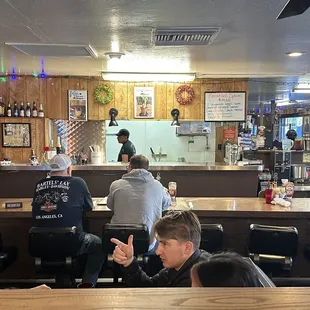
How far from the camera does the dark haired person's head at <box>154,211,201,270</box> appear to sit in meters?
1.87

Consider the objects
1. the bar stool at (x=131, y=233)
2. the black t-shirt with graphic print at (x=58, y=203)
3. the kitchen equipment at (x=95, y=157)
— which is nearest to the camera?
the bar stool at (x=131, y=233)

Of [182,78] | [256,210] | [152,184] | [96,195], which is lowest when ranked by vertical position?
[96,195]

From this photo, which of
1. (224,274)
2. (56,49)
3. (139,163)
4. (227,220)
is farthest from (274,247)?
(56,49)

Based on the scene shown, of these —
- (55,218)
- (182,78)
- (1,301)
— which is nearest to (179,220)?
(1,301)

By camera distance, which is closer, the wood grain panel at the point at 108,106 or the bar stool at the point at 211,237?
the bar stool at the point at 211,237

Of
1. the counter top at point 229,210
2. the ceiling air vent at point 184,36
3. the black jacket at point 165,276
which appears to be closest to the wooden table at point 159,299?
the black jacket at point 165,276

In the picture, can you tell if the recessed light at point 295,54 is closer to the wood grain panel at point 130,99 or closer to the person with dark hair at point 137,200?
the person with dark hair at point 137,200

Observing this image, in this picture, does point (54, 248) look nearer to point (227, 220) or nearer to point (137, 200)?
point (137, 200)

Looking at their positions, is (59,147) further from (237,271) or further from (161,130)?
(237,271)

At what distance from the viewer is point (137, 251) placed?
274 centimetres

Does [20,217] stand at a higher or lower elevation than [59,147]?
lower

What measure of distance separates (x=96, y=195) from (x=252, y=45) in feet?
12.1

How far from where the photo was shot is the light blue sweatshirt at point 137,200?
3.07m

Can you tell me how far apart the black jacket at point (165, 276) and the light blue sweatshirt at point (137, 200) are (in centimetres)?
111
